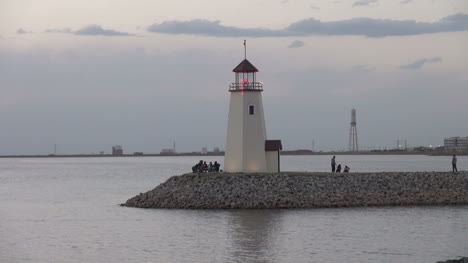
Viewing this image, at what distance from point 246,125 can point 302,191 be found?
4.78 meters

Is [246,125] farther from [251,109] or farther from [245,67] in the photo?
[245,67]

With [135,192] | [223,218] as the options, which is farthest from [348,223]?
[135,192]

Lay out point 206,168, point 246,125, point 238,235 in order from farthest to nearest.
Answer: point 206,168 → point 246,125 → point 238,235

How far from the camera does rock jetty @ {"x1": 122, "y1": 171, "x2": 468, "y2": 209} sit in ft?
126

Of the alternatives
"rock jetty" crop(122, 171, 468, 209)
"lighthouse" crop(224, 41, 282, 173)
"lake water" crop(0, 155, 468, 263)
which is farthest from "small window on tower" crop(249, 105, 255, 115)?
"lake water" crop(0, 155, 468, 263)

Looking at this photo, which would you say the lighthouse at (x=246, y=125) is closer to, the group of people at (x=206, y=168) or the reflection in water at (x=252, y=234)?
the group of people at (x=206, y=168)

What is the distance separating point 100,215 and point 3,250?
1162cm

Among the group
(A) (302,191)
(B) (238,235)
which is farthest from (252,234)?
(A) (302,191)

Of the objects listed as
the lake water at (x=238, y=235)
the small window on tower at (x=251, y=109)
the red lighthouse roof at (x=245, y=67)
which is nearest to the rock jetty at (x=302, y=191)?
the lake water at (x=238, y=235)

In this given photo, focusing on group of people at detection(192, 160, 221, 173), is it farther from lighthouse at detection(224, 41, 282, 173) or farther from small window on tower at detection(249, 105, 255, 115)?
small window on tower at detection(249, 105, 255, 115)

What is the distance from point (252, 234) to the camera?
103 feet

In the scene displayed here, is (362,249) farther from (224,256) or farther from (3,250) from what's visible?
(3,250)

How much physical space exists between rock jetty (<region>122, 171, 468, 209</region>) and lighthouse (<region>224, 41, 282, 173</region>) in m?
1.77

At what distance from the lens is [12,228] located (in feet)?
116
